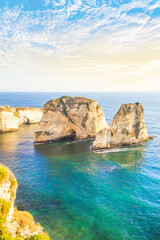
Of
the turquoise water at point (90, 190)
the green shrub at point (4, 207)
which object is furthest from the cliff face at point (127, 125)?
the green shrub at point (4, 207)

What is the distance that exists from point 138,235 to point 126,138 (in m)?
30.7

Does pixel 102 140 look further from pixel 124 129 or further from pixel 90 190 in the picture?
pixel 90 190

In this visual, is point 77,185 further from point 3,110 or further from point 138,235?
point 3,110

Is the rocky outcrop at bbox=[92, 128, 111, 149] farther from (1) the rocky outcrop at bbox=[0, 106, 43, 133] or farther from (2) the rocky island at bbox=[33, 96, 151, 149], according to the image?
(1) the rocky outcrop at bbox=[0, 106, 43, 133]

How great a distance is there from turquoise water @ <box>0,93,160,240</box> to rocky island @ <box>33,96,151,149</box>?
13.8ft

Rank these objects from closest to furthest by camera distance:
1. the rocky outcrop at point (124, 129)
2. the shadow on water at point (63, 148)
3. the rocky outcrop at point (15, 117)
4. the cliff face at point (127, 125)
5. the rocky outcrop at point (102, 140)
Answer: the shadow on water at point (63, 148) < the rocky outcrop at point (102, 140) < the rocky outcrop at point (124, 129) < the cliff face at point (127, 125) < the rocky outcrop at point (15, 117)

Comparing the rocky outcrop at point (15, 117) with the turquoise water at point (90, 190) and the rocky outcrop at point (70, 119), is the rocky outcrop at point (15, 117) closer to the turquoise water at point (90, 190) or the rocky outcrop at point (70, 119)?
the rocky outcrop at point (70, 119)

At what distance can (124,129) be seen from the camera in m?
46.3

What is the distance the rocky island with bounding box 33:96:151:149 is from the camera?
4634cm

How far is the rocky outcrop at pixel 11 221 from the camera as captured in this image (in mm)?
11086

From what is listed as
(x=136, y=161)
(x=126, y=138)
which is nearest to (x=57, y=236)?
(x=136, y=161)

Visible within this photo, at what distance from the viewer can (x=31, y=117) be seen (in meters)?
81.1

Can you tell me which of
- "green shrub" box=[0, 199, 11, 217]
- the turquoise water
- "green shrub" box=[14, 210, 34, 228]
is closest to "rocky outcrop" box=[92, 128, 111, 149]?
the turquoise water

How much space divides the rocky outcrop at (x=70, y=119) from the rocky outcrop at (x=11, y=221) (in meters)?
40.5
